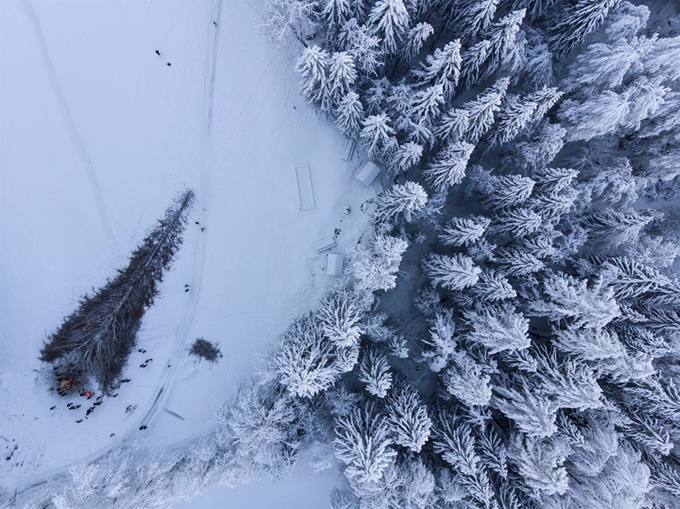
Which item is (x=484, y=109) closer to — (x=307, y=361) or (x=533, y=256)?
(x=533, y=256)

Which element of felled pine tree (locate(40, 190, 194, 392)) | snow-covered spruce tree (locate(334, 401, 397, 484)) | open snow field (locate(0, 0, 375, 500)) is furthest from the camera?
open snow field (locate(0, 0, 375, 500))

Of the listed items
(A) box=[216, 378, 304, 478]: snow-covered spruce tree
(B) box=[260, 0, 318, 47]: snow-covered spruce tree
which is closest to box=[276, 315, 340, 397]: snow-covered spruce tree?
(A) box=[216, 378, 304, 478]: snow-covered spruce tree

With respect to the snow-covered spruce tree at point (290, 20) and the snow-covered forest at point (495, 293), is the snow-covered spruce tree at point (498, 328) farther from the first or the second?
the snow-covered spruce tree at point (290, 20)

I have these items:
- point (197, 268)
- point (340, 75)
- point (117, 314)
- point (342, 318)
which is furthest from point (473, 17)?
point (117, 314)

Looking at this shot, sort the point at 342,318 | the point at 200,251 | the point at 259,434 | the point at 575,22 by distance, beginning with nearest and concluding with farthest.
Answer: the point at 342,318 → the point at 575,22 → the point at 259,434 → the point at 200,251

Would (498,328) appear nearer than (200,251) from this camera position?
Yes

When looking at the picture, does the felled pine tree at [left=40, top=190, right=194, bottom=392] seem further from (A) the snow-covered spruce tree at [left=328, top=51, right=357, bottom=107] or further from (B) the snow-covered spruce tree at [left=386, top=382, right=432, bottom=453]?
(B) the snow-covered spruce tree at [left=386, top=382, right=432, bottom=453]
